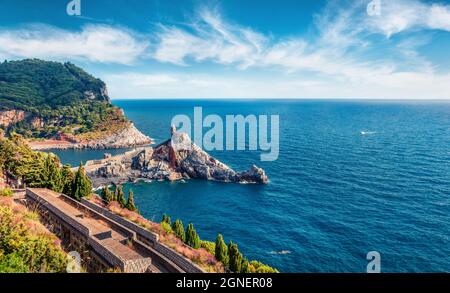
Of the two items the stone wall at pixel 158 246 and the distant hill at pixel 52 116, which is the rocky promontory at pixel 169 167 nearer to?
the stone wall at pixel 158 246

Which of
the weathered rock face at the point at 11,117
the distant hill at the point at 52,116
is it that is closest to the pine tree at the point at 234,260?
the distant hill at the point at 52,116

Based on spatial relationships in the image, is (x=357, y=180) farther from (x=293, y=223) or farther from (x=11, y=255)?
(x=11, y=255)

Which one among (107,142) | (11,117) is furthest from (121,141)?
(11,117)

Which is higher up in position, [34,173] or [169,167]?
[34,173]

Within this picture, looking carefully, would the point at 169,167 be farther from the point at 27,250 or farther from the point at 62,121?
the point at 62,121

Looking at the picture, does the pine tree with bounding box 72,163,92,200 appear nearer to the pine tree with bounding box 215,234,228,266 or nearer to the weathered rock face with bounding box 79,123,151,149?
the pine tree with bounding box 215,234,228,266
